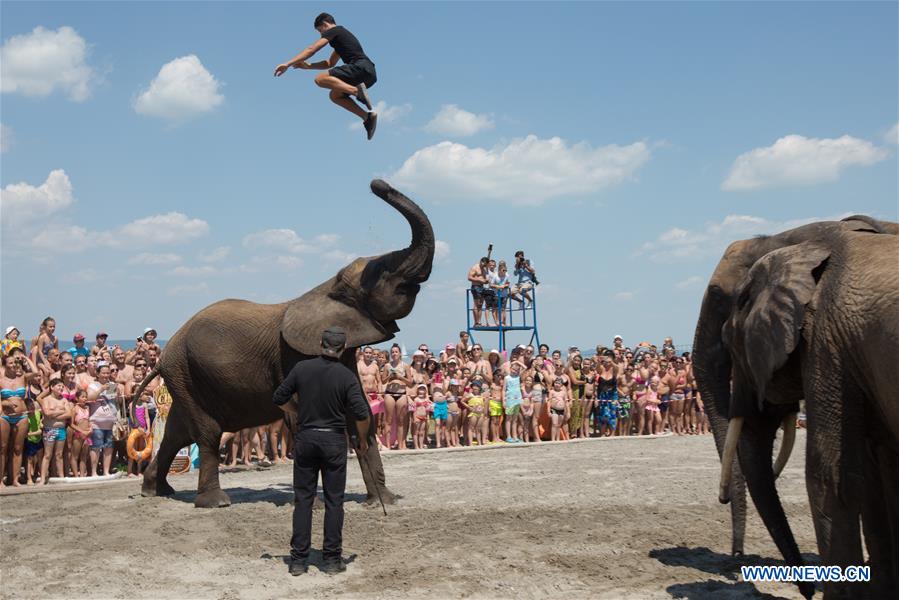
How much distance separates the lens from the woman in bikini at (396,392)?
1662cm

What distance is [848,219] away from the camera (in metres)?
6.38

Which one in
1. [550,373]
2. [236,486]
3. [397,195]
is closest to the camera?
[397,195]

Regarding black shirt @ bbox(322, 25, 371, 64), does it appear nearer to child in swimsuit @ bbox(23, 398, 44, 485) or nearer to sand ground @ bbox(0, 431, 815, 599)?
sand ground @ bbox(0, 431, 815, 599)

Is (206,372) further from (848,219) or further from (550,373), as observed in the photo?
(550,373)

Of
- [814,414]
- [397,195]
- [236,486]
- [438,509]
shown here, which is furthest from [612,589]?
[236,486]

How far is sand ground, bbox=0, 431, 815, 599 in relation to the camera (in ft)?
22.7

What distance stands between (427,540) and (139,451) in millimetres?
7193

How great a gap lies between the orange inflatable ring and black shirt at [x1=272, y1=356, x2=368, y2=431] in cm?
679

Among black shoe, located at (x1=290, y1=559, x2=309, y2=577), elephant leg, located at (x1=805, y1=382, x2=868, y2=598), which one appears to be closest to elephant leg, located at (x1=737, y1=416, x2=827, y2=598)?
elephant leg, located at (x1=805, y1=382, x2=868, y2=598)

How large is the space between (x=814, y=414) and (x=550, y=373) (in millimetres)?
13634

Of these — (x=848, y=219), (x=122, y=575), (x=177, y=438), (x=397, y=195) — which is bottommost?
(x=122, y=575)

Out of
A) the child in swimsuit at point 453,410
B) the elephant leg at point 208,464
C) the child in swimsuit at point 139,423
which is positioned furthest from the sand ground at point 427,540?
the child in swimsuit at point 453,410

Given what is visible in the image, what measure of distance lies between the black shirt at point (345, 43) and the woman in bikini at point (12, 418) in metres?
6.74

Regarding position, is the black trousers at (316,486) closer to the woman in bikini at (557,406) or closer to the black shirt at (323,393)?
the black shirt at (323,393)
